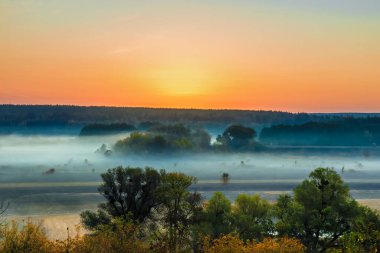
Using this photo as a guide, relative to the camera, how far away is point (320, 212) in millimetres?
43750

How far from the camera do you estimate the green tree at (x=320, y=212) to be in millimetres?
43250

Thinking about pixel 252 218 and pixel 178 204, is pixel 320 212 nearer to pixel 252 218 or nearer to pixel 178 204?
pixel 252 218

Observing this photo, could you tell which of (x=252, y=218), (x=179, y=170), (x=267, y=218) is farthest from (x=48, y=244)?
(x=179, y=170)

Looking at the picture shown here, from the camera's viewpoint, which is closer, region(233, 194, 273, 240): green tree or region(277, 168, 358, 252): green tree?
region(277, 168, 358, 252): green tree

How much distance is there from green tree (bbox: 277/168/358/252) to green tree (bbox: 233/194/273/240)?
7.94ft

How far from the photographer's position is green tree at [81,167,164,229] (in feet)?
187

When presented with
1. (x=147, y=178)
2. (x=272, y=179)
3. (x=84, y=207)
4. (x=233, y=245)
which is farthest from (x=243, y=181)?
(x=233, y=245)

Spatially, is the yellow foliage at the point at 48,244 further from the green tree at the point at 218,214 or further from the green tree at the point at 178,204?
the green tree at the point at 178,204

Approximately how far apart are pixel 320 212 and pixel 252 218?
649 cm

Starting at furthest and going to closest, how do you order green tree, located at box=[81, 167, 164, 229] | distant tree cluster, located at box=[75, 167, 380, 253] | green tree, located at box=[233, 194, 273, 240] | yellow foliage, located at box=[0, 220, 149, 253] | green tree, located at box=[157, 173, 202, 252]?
green tree, located at box=[81, 167, 164, 229] < green tree, located at box=[157, 173, 202, 252] < green tree, located at box=[233, 194, 273, 240] < distant tree cluster, located at box=[75, 167, 380, 253] < yellow foliage, located at box=[0, 220, 149, 253]

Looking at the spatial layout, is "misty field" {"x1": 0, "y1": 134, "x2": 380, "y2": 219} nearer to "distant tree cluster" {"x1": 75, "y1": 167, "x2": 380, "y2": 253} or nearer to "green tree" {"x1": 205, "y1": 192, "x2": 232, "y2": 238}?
"distant tree cluster" {"x1": 75, "y1": 167, "x2": 380, "y2": 253}

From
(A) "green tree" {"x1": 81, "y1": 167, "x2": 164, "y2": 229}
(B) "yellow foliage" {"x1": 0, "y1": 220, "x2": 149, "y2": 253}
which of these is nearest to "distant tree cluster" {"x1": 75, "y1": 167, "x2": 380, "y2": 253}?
(A) "green tree" {"x1": 81, "y1": 167, "x2": 164, "y2": 229}

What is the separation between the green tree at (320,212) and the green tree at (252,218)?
242cm

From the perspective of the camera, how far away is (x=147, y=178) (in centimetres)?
6041
